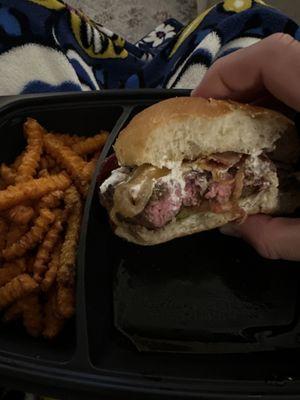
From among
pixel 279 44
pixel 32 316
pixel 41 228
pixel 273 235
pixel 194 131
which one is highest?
pixel 279 44

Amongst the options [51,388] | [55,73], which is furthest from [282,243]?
[55,73]

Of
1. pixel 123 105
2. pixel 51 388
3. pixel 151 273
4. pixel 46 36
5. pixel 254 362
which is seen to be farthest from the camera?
pixel 46 36

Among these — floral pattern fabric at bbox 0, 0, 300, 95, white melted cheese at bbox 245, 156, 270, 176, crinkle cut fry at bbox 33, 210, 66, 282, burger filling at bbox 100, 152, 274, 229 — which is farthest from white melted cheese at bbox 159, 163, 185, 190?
floral pattern fabric at bbox 0, 0, 300, 95

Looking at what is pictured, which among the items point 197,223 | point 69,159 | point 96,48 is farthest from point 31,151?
point 96,48

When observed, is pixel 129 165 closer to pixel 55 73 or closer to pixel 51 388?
pixel 51 388

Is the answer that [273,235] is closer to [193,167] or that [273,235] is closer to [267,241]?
[267,241]

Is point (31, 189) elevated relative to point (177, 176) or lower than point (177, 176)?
lower

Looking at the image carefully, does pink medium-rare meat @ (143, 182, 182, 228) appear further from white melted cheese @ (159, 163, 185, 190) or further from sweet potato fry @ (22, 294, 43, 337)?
sweet potato fry @ (22, 294, 43, 337)
